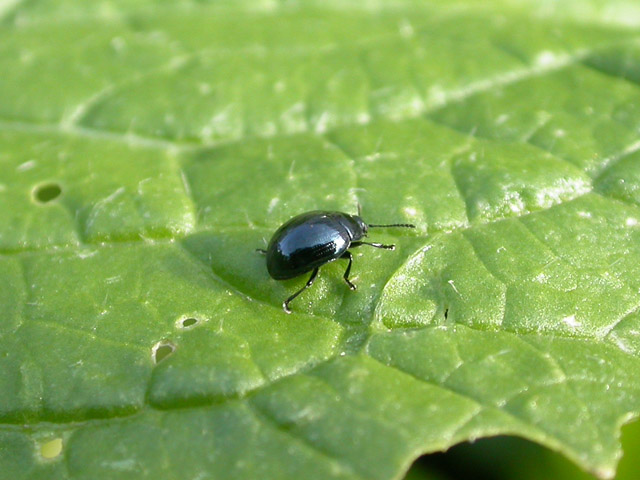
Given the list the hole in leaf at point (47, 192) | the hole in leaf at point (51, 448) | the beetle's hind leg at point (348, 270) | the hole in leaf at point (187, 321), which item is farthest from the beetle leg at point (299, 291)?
the hole in leaf at point (47, 192)

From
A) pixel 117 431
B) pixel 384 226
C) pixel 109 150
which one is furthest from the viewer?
pixel 109 150

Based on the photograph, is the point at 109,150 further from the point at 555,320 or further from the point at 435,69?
the point at 555,320

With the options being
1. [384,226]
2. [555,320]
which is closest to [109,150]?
[384,226]

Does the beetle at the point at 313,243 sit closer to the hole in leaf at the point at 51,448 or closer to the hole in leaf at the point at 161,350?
the hole in leaf at the point at 161,350

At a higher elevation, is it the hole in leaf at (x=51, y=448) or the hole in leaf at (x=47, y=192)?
the hole in leaf at (x=47, y=192)

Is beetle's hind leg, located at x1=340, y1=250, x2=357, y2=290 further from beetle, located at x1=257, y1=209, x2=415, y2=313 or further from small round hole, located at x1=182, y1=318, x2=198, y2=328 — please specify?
small round hole, located at x1=182, y1=318, x2=198, y2=328

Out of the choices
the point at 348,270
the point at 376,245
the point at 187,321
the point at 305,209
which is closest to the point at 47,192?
the point at 187,321
